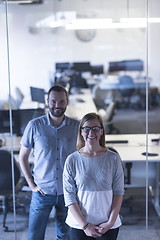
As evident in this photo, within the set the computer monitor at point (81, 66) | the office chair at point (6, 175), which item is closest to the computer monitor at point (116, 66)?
the computer monitor at point (81, 66)

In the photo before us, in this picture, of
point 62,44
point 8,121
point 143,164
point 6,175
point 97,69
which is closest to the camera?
point 6,175

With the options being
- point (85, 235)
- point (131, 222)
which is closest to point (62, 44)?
point (131, 222)

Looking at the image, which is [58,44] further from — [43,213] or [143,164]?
[43,213]

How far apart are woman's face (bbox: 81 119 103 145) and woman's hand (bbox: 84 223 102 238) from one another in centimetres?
55

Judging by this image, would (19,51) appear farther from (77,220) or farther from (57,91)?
(77,220)

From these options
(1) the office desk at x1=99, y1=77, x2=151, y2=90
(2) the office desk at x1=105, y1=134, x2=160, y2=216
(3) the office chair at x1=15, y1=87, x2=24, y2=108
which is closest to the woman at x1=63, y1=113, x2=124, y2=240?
(2) the office desk at x1=105, y1=134, x2=160, y2=216

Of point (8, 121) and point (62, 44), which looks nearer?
point (8, 121)

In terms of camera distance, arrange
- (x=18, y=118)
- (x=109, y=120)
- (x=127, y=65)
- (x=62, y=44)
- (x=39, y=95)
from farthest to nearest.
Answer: (x=127, y=65) → (x=62, y=44) → (x=109, y=120) → (x=39, y=95) → (x=18, y=118)

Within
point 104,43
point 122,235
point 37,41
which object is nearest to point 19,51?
point 37,41

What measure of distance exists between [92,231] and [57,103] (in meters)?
1.16

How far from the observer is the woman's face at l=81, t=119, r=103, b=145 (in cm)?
302

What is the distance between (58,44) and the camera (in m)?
9.48

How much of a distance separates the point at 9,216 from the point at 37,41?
4937 millimetres

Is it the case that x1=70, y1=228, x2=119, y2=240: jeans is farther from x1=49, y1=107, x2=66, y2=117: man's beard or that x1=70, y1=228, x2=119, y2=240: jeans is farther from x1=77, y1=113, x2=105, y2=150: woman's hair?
x1=49, y1=107, x2=66, y2=117: man's beard
